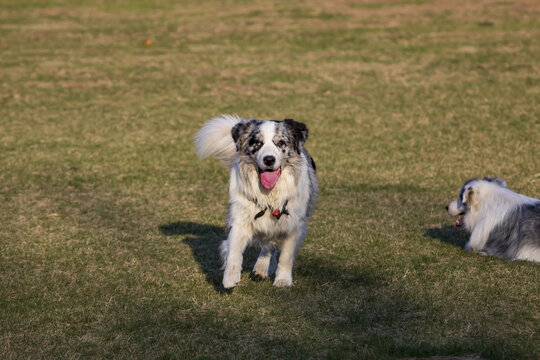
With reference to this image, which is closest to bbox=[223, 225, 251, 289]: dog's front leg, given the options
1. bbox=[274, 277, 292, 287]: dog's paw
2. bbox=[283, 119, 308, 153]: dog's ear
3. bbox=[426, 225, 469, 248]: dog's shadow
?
bbox=[274, 277, 292, 287]: dog's paw

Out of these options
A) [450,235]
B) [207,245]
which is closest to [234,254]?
[207,245]

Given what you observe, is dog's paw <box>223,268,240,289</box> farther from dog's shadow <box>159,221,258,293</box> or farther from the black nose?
the black nose

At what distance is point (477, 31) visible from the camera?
1030 inches

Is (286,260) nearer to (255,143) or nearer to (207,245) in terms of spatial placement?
(255,143)

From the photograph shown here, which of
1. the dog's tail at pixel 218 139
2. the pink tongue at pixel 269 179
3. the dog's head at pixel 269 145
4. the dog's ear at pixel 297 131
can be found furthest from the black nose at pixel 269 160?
the dog's tail at pixel 218 139

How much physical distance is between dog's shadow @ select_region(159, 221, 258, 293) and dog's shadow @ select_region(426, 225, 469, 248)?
2.36 meters

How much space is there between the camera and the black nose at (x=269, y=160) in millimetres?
6438

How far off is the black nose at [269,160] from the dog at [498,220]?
3002mm

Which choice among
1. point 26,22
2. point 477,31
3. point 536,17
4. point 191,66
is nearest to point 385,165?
point 191,66

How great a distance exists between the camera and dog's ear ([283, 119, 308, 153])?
6.77 metres

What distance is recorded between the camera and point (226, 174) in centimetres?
1253

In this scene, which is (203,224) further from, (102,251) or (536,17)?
(536,17)

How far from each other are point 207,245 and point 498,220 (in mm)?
3418

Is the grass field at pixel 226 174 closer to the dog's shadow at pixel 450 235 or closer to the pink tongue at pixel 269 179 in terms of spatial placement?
the dog's shadow at pixel 450 235
